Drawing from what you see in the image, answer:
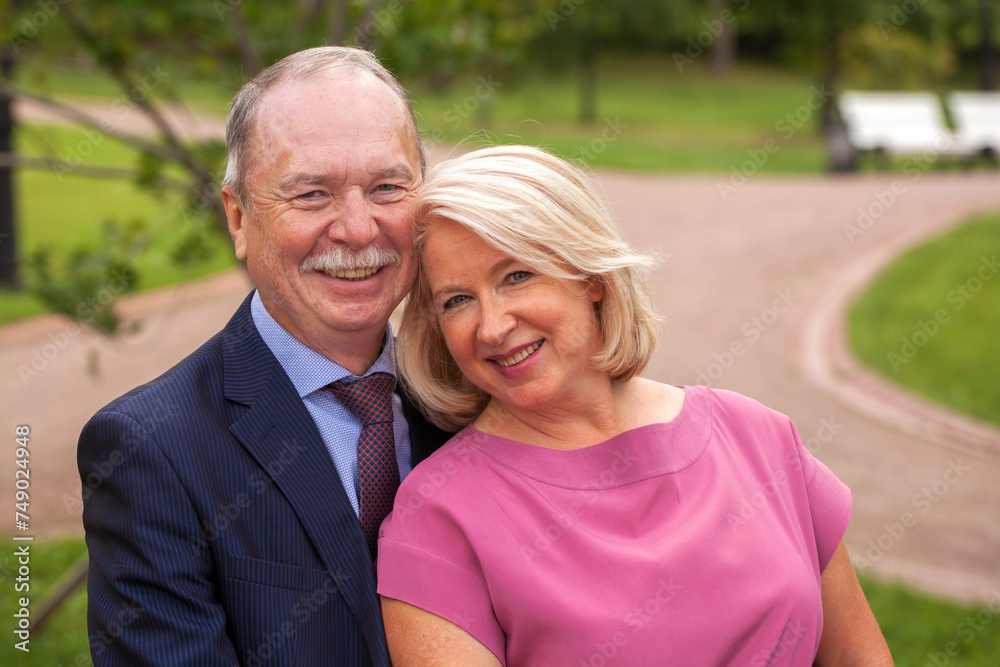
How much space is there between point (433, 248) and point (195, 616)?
2.97ft

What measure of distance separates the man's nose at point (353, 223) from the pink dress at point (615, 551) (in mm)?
525

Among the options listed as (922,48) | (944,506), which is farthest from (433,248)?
(922,48)

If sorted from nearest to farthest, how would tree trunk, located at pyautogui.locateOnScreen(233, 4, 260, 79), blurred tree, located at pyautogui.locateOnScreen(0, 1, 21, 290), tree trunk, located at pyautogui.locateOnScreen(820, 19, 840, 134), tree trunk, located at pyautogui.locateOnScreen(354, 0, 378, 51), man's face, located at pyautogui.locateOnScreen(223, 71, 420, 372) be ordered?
man's face, located at pyautogui.locateOnScreen(223, 71, 420, 372), tree trunk, located at pyautogui.locateOnScreen(233, 4, 260, 79), tree trunk, located at pyautogui.locateOnScreen(354, 0, 378, 51), blurred tree, located at pyautogui.locateOnScreen(0, 1, 21, 290), tree trunk, located at pyautogui.locateOnScreen(820, 19, 840, 134)

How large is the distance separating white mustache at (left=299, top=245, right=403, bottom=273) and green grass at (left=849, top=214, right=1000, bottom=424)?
6678mm

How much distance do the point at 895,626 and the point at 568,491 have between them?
11.4 ft

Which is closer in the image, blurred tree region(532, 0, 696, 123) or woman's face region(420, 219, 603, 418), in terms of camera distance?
woman's face region(420, 219, 603, 418)

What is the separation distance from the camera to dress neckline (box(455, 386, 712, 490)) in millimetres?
2260

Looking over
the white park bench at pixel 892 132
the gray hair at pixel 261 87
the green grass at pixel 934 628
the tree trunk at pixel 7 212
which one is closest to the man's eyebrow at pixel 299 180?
the gray hair at pixel 261 87

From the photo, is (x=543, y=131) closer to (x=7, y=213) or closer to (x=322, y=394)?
(x=322, y=394)

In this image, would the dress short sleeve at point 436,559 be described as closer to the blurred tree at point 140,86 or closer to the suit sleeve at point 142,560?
the suit sleeve at point 142,560

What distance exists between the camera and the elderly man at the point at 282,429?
6.31ft

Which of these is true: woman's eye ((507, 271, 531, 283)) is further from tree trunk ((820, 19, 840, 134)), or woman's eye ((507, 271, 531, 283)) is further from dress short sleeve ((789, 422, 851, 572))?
tree trunk ((820, 19, 840, 134))

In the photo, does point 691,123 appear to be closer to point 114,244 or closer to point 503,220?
point 114,244

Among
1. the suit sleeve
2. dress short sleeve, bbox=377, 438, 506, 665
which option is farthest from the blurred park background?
the suit sleeve
